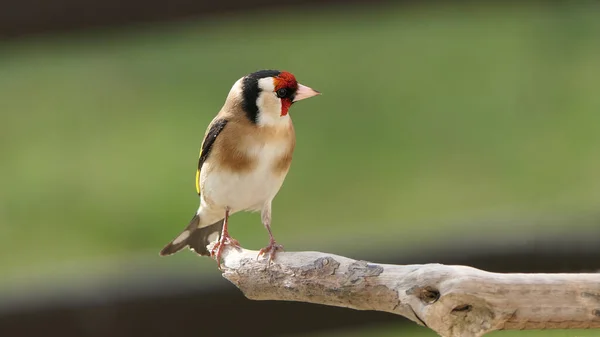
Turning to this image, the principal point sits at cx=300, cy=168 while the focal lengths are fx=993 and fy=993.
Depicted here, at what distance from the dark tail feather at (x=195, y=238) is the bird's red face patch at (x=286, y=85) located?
1.37 ft

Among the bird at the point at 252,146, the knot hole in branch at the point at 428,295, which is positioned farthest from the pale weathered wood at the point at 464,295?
the bird at the point at 252,146

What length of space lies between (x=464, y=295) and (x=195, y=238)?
28.3 inches

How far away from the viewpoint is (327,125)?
379cm

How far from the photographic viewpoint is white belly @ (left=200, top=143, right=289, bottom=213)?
149cm

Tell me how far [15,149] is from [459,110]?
1740 mm

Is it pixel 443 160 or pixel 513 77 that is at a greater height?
pixel 513 77

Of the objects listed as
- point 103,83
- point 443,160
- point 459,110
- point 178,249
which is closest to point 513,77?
point 459,110

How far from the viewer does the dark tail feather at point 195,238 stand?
5.80 ft

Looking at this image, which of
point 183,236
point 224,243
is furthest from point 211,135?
point 183,236

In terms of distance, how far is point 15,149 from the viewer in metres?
A: 3.86

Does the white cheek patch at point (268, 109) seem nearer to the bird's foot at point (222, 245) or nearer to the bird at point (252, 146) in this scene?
the bird at point (252, 146)

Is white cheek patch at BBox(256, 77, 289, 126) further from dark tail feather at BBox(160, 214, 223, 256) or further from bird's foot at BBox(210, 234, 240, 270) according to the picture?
dark tail feather at BBox(160, 214, 223, 256)

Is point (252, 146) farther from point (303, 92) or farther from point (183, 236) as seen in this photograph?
point (183, 236)

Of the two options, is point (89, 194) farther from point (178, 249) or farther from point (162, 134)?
point (178, 249)
